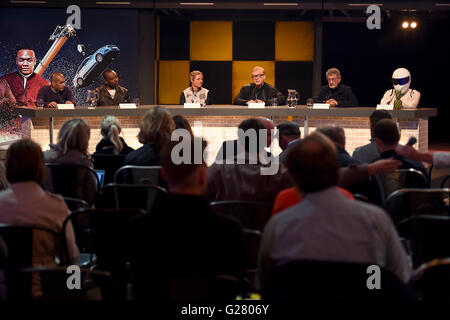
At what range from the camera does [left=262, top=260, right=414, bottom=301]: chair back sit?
148 centimetres

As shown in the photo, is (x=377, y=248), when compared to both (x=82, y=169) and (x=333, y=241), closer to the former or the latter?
(x=333, y=241)

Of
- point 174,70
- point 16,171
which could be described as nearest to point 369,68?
point 174,70

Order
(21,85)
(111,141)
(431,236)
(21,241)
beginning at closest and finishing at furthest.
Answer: (21,241) → (431,236) → (111,141) → (21,85)

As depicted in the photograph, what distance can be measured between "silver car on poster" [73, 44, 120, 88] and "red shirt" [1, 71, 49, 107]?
2.03 feet

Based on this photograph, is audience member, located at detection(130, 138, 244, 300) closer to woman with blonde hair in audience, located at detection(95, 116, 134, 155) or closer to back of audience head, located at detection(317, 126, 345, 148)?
back of audience head, located at detection(317, 126, 345, 148)

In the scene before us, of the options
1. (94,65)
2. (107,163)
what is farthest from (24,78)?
(107,163)

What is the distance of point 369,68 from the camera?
39.2 ft

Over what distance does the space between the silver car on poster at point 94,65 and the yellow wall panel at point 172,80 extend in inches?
40.4

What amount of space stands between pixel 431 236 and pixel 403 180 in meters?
1.26

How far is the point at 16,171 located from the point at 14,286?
2.03 feet

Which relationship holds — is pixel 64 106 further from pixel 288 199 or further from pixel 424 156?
pixel 288 199

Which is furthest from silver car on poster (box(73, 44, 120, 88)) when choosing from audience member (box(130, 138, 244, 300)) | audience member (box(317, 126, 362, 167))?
audience member (box(130, 138, 244, 300))

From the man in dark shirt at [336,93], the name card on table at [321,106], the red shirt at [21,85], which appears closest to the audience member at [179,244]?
the name card on table at [321,106]

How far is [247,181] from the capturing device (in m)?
2.91
